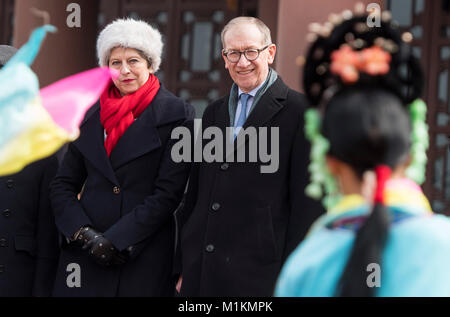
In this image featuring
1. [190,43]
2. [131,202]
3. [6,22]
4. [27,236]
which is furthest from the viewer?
[6,22]

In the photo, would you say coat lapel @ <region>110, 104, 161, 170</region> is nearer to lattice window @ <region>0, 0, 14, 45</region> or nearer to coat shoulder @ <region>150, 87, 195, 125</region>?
coat shoulder @ <region>150, 87, 195, 125</region>

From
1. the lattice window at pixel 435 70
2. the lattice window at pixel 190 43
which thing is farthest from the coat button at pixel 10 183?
the lattice window at pixel 435 70

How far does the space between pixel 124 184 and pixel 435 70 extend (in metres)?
3.13

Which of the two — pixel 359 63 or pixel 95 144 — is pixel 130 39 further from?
pixel 359 63

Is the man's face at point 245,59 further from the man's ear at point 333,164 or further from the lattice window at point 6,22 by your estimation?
the lattice window at point 6,22

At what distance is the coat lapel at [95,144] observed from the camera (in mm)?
3875

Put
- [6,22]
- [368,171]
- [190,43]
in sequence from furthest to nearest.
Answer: [6,22]
[190,43]
[368,171]

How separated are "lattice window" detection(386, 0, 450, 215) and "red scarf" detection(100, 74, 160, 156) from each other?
8.98 feet

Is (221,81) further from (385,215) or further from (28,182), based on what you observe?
(385,215)

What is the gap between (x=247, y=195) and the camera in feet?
11.8

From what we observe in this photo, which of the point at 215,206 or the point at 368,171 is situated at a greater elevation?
the point at 368,171

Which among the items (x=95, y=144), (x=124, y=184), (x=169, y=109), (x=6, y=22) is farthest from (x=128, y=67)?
(x=6, y=22)

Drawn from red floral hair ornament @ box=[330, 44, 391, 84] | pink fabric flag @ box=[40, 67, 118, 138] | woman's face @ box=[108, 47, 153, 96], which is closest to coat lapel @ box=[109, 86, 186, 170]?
woman's face @ box=[108, 47, 153, 96]

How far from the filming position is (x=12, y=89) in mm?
2080
